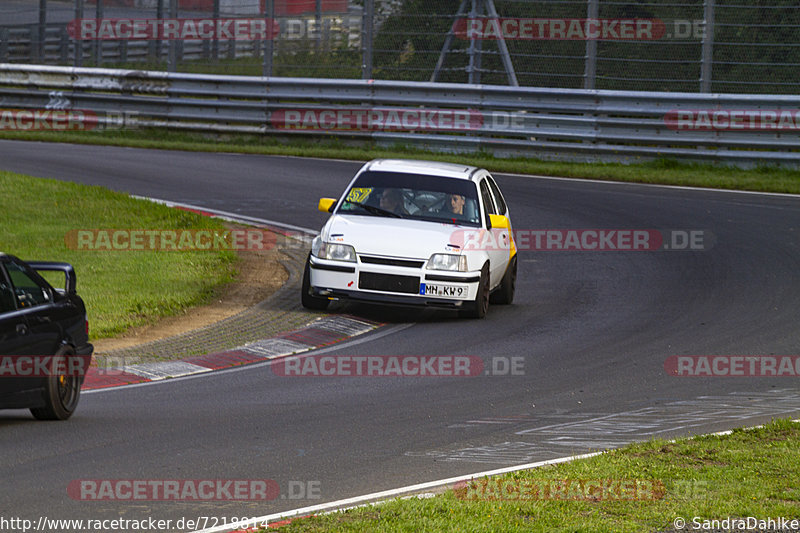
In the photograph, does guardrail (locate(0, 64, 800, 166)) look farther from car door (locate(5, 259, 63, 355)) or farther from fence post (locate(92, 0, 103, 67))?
car door (locate(5, 259, 63, 355))

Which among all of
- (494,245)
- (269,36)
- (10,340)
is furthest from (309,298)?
(269,36)

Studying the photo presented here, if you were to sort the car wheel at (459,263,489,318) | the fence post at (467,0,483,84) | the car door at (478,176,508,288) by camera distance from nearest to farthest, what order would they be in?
the car wheel at (459,263,489,318)
the car door at (478,176,508,288)
the fence post at (467,0,483,84)

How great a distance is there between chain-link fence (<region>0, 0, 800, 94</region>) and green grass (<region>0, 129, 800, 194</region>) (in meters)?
1.53

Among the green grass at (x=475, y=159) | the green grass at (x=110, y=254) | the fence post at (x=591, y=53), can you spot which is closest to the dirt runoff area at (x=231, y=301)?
the green grass at (x=110, y=254)

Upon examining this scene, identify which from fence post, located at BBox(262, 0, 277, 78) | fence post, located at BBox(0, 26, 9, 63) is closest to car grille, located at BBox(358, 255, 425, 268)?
fence post, located at BBox(262, 0, 277, 78)

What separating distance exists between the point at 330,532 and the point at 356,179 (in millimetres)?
8385

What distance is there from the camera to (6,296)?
804 cm

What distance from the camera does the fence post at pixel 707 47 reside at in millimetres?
22547

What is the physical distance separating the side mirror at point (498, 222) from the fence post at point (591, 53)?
10798mm

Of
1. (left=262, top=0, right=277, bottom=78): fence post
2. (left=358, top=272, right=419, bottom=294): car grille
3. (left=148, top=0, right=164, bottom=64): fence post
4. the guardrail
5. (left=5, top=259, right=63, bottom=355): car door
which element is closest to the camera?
(left=5, top=259, right=63, bottom=355): car door

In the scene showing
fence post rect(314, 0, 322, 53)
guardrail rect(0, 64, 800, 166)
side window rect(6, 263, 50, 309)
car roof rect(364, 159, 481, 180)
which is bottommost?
side window rect(6, 263, 50, 309)

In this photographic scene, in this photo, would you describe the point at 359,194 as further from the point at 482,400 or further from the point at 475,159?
the point at 475,159

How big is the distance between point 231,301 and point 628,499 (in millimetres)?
7919

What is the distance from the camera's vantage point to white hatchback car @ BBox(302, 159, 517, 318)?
1260 centimetres
